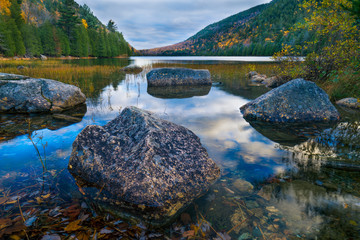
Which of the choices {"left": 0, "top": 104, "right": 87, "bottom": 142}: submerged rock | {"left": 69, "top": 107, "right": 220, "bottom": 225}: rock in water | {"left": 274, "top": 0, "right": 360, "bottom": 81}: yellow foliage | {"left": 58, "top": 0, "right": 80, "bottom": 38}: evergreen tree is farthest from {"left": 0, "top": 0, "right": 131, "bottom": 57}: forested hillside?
{"left": 274, "top": 0, "right": 360, "bottom": 81}: yellow foliage

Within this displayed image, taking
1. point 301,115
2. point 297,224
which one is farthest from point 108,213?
point 301,115

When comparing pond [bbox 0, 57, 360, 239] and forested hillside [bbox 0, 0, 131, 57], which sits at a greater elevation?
forested hillside [bbox 0, 0, 131, 57]

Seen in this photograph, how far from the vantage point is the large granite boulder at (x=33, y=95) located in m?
6.92

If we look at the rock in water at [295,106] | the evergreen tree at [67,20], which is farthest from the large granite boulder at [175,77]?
the evergreen tree at [67,20]

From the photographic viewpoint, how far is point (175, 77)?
14.4m

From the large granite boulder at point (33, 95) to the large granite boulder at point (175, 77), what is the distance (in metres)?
6.58

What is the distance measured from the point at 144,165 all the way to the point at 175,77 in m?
12.3

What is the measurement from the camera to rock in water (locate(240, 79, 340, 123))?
656 centimetres

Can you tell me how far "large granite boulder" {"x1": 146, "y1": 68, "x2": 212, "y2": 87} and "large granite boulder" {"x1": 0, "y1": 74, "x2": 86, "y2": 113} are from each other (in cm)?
658

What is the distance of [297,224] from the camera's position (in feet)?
7.80

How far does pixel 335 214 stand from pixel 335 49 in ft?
32.9

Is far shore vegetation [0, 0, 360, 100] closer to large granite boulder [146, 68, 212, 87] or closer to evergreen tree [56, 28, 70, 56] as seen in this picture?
evergreen tree [56, 28, 70, 56]

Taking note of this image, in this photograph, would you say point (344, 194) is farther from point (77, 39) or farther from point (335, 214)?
point (77, 39)

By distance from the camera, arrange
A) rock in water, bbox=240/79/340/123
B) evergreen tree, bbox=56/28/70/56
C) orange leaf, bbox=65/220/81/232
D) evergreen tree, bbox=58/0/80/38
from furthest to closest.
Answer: evergreen tree, bbox=58/0/80/38 → evergreen tree, bbox=56/28/70/56 → rock in water, bbox=240/79/340/123 → orange leaf, bbox=65/220/81/232
